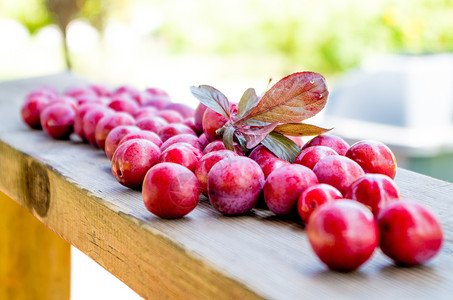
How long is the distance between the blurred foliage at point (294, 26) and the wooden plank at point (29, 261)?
15.8 feet

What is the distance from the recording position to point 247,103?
1.09 meters

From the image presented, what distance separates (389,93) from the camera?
507 cm

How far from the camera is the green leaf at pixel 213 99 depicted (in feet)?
3.58

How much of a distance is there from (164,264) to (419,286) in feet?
1.21

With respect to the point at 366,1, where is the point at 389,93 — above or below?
below

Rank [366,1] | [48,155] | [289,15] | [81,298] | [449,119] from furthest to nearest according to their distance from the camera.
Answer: [289,15]
[366,1]
[449,119]
[81,298]
[48,155]

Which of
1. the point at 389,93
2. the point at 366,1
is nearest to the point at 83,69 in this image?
the point at 366,1

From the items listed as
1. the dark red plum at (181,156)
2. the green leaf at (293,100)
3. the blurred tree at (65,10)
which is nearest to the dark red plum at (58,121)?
the dark red plum at (181,156)

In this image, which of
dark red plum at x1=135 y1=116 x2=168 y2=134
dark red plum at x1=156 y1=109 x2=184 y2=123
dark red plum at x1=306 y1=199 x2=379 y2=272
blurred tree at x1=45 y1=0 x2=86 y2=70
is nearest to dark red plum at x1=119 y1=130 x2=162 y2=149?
dark red plum at x1=135 y1=116 x2=168 y2=134

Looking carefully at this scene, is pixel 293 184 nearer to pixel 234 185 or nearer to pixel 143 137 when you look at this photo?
pixel 234 185

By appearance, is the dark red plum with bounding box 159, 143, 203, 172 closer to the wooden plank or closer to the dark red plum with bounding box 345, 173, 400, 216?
the dark red plum with bounding box 345, 173, 400, 216

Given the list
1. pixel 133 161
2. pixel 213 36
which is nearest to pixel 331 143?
pixel 133 161

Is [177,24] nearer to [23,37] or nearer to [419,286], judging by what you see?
[23,37]

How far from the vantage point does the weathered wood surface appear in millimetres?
717
